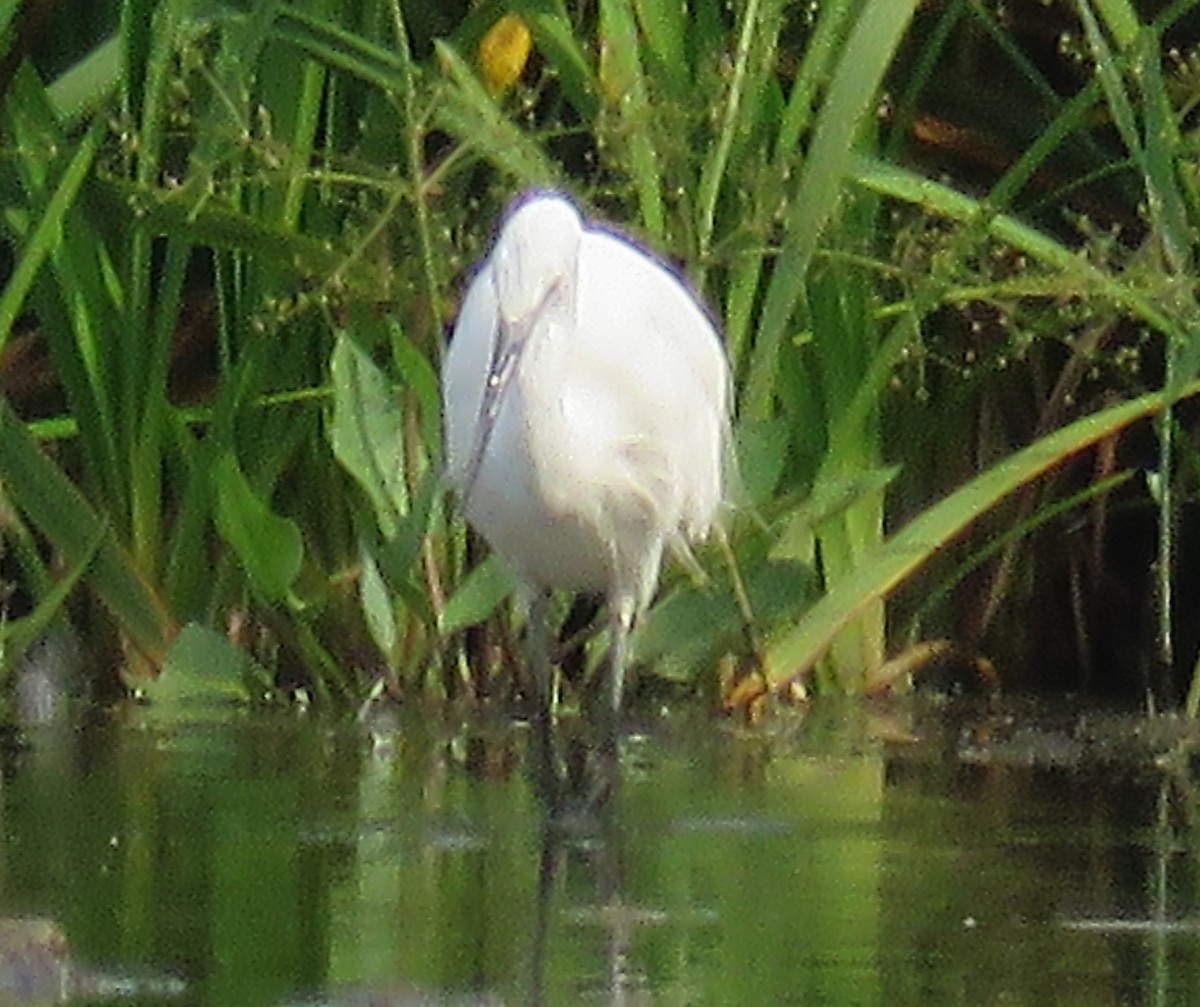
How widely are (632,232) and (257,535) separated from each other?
28.5 inches

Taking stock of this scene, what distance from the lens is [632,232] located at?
4910 mm

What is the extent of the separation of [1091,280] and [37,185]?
155 cm

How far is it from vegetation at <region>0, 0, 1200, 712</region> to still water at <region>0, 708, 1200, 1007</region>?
0.21 meters

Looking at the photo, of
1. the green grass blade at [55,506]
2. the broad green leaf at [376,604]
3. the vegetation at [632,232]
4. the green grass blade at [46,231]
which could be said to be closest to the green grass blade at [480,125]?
the vegetation at [632,232]

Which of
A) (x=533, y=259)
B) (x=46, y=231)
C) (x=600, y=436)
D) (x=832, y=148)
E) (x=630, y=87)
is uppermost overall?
(x=630, y=87)

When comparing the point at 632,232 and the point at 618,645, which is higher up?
the point at 632,232

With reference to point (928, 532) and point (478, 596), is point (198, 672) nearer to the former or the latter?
point (478, 596)

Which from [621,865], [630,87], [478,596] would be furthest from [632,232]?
[621,865]

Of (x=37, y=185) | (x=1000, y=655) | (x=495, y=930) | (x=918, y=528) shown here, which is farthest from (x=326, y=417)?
(x=495, y=930)

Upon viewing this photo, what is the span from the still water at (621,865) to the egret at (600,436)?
1.00 ft

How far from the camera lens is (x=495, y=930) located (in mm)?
3309

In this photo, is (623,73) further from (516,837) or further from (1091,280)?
(516,837)

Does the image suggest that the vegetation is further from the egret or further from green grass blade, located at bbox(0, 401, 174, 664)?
the egret

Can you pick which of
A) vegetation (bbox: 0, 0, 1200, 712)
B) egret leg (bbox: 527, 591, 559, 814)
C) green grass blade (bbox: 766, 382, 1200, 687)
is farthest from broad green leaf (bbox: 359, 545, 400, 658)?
green grass blade (bbox: 766, 382, 1200, 687)
